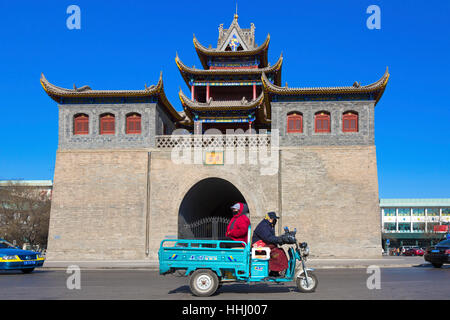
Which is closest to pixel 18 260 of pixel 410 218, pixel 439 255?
pixel 439 255

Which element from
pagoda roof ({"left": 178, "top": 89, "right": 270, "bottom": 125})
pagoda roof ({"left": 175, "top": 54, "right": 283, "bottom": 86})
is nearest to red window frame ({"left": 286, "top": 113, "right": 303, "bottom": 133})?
pagoda roof ({"left": 178, "top": 89, "right": 270, "bottom": 125})

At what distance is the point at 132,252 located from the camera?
2156 centimetres

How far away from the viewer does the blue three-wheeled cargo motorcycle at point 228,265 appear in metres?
7.79

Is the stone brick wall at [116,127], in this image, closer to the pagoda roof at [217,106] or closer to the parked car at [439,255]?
the pagoda roof at [217,106]

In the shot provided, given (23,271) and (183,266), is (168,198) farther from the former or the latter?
(183,266)

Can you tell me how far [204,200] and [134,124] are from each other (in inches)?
252

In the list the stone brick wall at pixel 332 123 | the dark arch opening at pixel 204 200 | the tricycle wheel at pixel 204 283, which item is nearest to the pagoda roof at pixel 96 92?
the dark arch opening at pixel 204 200

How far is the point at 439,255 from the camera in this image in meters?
15.9

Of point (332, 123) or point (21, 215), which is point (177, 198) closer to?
point (332, 123)

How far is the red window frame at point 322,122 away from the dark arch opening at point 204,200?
16.7 feet

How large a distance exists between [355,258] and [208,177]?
7640 mm

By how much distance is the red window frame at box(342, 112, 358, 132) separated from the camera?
2214cm

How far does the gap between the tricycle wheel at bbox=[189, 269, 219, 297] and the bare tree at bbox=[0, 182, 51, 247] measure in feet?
112
